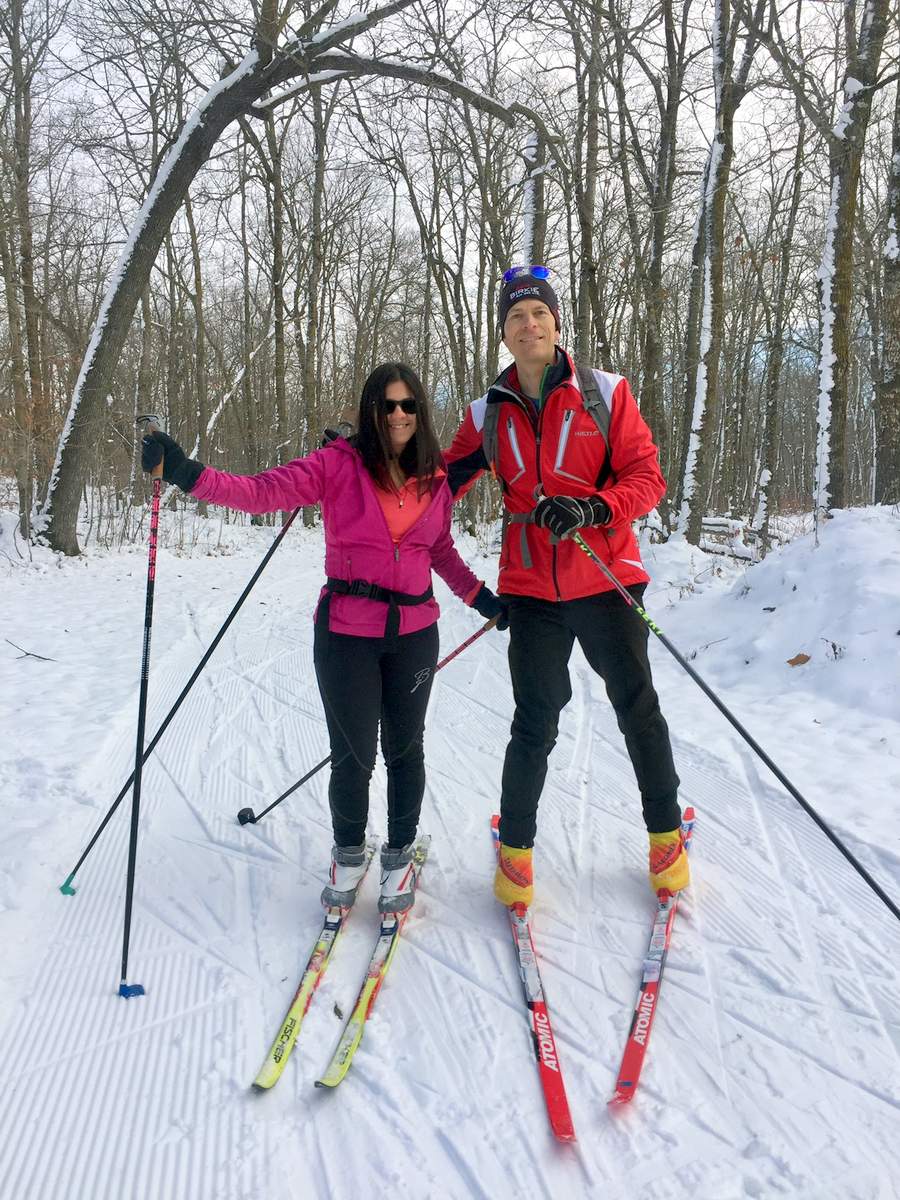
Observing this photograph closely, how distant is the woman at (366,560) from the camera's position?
2494 millimetres

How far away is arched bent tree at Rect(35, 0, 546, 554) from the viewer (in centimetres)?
888

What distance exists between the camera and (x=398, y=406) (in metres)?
2.50

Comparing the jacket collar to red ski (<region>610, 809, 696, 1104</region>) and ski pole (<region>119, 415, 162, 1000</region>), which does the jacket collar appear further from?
red ski (<region>610, 809, 696, 1104</region>)

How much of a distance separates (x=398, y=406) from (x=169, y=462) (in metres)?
0.82

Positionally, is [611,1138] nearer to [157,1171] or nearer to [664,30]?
[157,1171]

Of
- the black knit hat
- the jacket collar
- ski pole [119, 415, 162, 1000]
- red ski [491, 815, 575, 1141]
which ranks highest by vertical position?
the black knit hat

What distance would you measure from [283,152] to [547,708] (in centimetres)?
2114

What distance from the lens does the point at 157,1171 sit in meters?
1.68

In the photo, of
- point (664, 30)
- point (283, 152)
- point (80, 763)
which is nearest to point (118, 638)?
point (80, 763)

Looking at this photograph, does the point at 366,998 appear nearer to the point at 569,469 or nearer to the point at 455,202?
the point at 569,469

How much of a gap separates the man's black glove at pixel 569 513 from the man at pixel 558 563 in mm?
73

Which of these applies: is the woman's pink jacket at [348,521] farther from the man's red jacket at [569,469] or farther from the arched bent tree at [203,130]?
the arched bent tree at [203,130]

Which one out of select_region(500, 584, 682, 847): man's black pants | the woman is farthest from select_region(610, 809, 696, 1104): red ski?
the woman

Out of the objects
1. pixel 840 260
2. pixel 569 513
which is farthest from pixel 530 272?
pixel 840 260
